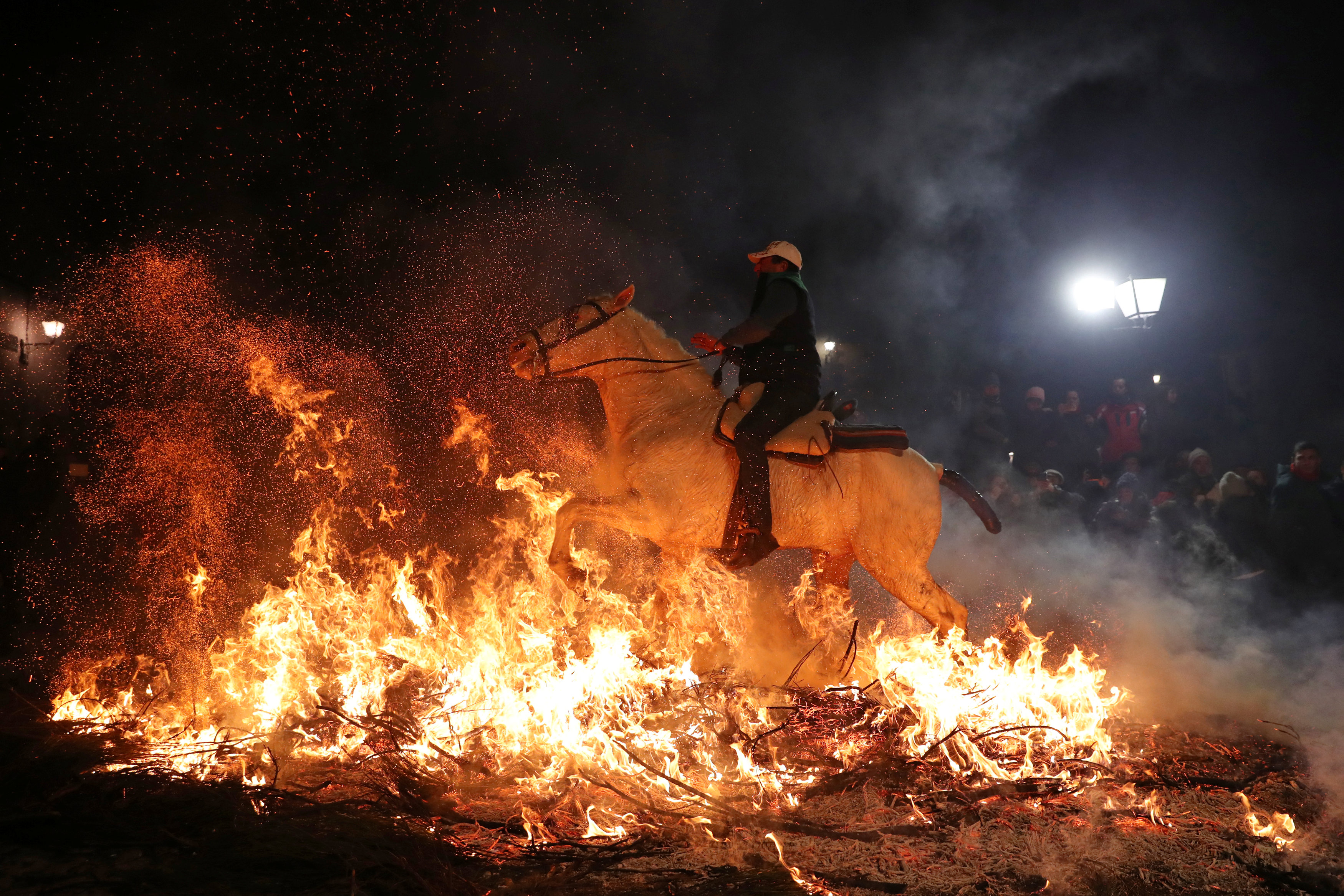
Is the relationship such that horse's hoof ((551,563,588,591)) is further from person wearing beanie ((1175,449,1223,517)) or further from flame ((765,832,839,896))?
person wearing beanie ((1175,449,1223,517))

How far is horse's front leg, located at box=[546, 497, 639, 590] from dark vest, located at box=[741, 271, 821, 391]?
1.52 meters

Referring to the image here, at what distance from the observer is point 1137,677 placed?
678cm

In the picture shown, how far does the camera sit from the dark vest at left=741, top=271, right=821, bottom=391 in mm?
5926

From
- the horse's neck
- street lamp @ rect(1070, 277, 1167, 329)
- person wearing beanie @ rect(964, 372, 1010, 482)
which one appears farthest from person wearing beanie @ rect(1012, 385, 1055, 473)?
the horse's neck

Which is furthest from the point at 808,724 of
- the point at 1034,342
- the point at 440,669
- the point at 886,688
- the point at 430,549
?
the point at 1034,342

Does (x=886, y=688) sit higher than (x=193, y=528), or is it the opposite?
(x=193, y=528)

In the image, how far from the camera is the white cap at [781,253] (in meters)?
6.23

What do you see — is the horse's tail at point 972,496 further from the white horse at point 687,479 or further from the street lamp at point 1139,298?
the street lamp at point 1139,298

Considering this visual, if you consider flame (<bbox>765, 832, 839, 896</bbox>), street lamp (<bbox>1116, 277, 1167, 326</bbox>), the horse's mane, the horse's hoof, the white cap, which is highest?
street lamp (<bbox>1116, 277, 1167, 326</bbox>)

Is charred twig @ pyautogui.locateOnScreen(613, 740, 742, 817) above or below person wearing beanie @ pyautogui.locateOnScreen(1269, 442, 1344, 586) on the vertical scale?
below

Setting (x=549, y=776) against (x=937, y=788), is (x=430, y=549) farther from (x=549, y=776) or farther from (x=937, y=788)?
(x=937, y=788)

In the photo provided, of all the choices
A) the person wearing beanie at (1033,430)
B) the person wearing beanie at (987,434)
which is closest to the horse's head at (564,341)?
the person wearing beanie at (987,434)

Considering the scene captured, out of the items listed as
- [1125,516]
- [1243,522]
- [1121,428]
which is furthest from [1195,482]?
[1125,516]

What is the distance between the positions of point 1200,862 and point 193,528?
867 centimetres
